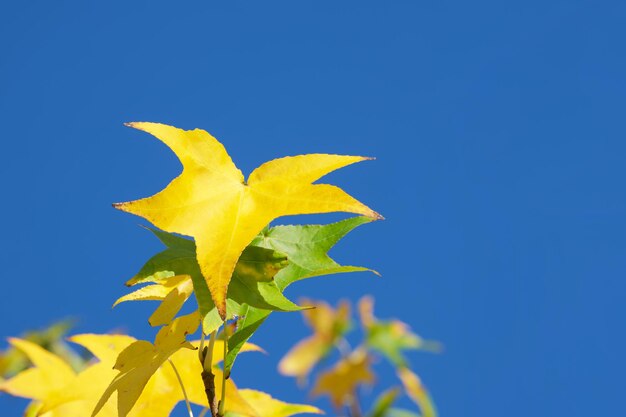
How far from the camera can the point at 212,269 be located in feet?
1.73

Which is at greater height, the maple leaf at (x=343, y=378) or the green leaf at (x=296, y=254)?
the maple leaf at (x=343, y=378)

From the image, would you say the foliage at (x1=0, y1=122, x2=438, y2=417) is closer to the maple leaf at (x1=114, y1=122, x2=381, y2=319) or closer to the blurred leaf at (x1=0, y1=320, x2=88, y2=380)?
the maple leaf at (x1=114, y1=122, x2=381, y2=319)

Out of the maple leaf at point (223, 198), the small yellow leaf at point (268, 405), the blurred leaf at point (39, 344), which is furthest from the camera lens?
the blurred leaf at point (39, 344)

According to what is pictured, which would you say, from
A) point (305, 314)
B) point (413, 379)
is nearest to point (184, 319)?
point (413, 379)

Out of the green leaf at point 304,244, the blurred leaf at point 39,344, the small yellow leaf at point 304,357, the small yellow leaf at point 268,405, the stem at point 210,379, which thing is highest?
the small yellow leaf at point 304,357

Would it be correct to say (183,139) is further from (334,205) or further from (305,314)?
(305,314)

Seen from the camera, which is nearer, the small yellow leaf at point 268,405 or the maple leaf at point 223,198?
the maple leaf at point 223,198

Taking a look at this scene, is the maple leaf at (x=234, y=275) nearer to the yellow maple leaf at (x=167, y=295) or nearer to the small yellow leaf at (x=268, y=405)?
the yellow maple leaf at (x=167, y=295)

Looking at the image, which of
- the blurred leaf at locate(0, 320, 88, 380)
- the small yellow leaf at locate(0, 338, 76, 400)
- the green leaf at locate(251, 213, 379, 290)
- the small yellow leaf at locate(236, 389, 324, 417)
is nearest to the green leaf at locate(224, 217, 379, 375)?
the green leaf at locate(251, 213, 379, 290)

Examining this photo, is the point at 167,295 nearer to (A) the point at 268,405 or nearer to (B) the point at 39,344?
(A) the point at 268,405

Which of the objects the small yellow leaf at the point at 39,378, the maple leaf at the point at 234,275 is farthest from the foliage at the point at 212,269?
the small yellow leaf at the point at 39,378

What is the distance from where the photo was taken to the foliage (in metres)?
0.56

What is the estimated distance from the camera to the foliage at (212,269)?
1.85 feet

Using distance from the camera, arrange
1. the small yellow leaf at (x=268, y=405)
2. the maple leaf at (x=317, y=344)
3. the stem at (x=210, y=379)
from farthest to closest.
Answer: the maple leaf at (x=317, y=344) → the small yellow leaf at (x=268, y=405) → the stem at (x=210, y=379)
